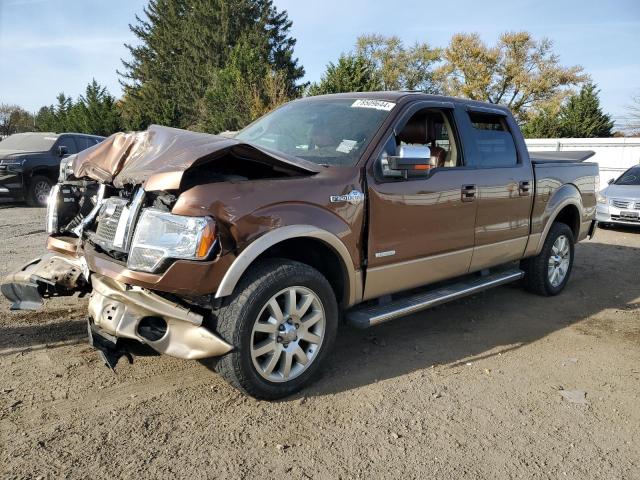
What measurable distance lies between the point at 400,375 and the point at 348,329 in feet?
3.13

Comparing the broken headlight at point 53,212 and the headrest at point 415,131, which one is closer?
the broken headlight at point 53,212

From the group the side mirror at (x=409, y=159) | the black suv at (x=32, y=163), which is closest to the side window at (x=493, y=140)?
the side mirror at (x=409, y=159)

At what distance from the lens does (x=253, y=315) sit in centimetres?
300

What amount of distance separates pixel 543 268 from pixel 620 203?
6685 millimetres

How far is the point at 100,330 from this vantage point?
115 inches

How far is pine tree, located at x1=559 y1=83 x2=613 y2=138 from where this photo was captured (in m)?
27.6

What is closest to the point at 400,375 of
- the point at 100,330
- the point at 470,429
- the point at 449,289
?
the point at 470,429

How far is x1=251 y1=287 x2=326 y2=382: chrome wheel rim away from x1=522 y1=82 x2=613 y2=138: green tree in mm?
27622

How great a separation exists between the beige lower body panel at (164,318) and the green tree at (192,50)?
41769 millimetres

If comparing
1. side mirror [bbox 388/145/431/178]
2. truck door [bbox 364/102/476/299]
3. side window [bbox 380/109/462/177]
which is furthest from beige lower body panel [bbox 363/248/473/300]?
side window [bbox 380/109/462/177]

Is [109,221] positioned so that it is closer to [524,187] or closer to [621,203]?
[524,187]

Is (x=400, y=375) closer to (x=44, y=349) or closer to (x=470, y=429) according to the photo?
(x=470, y=429)

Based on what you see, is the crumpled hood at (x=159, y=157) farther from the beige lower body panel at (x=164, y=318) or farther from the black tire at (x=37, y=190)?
the black tire at (x=37, y=190)

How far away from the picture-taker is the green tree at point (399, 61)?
5275 centimetres
